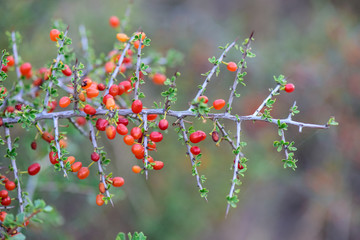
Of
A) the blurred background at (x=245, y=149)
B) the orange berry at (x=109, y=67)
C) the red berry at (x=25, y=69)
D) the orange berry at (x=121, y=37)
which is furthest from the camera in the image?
the blurred background at (x=245, y=149)

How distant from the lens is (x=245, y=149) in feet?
20.3

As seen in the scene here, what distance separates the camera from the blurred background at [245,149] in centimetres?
482

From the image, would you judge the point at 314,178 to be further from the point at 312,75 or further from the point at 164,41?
the point at 164,41

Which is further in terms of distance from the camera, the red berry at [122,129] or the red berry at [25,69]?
the red berry at [25,69]

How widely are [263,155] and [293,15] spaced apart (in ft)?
14.6

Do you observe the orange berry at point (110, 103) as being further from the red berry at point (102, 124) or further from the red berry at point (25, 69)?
the red berry at point (25, 69)

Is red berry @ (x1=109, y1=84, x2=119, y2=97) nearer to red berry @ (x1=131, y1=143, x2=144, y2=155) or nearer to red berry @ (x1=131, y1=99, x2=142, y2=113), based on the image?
red berry @ (x1=131, y1=99, x2=142, y2=113)

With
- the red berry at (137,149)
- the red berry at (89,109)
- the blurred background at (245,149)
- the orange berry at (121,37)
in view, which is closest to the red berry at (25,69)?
the orange berry at (121,37)

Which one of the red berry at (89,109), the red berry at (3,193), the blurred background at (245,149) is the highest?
the blurred background at (245,149)

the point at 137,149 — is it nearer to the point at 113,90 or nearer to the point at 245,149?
the point at 113,90

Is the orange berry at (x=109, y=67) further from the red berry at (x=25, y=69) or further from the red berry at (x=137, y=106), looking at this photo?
the red berry at (x=137, y=106)

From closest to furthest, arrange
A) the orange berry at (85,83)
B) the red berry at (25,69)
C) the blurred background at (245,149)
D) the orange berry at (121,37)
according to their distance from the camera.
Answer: the orange berry at (85,83), the orange berry at (121,37), the red berry at (25,69), the blurred background at (245,149)

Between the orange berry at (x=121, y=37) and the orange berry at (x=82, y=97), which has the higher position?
the orange berry at (x=121, y=37)

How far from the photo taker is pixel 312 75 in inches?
214
